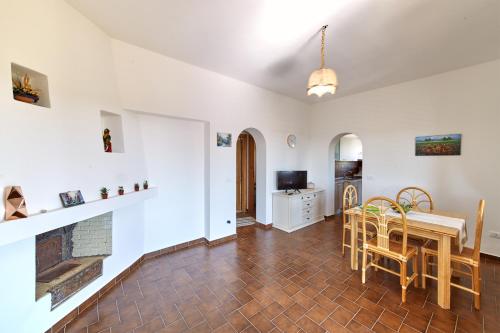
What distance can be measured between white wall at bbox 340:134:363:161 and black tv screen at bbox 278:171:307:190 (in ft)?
9.21

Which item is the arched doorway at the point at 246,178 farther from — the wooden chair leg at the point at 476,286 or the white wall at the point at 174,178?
the wooden chair leg at the point at 476,286

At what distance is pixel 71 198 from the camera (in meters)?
1.85

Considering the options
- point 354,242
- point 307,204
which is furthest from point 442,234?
point 307,204

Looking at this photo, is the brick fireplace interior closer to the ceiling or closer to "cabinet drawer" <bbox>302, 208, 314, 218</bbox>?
the ceiling

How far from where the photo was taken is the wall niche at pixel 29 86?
158 centimetres

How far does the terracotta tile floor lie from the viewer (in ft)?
5.84

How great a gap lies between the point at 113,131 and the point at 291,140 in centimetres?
356

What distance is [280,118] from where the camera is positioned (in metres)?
4.54

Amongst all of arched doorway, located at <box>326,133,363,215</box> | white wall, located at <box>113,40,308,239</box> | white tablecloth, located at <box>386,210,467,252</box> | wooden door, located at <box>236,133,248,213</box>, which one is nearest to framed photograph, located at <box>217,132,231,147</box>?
white wall, located at <box>113,40,308,239</box>

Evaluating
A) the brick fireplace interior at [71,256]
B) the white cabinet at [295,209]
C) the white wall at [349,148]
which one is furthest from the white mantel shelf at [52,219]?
the white wall at [349,148]

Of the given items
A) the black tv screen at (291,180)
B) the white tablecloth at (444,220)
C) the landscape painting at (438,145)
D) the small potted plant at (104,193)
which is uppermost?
the landscape painting at (438,145)

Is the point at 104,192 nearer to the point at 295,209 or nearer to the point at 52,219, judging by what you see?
the point at 52,219

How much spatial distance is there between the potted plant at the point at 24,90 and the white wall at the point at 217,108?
883mm

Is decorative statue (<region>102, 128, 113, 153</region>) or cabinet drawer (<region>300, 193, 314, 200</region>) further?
cabinet drawer (<region>300, 193, 314, 200</region>)
